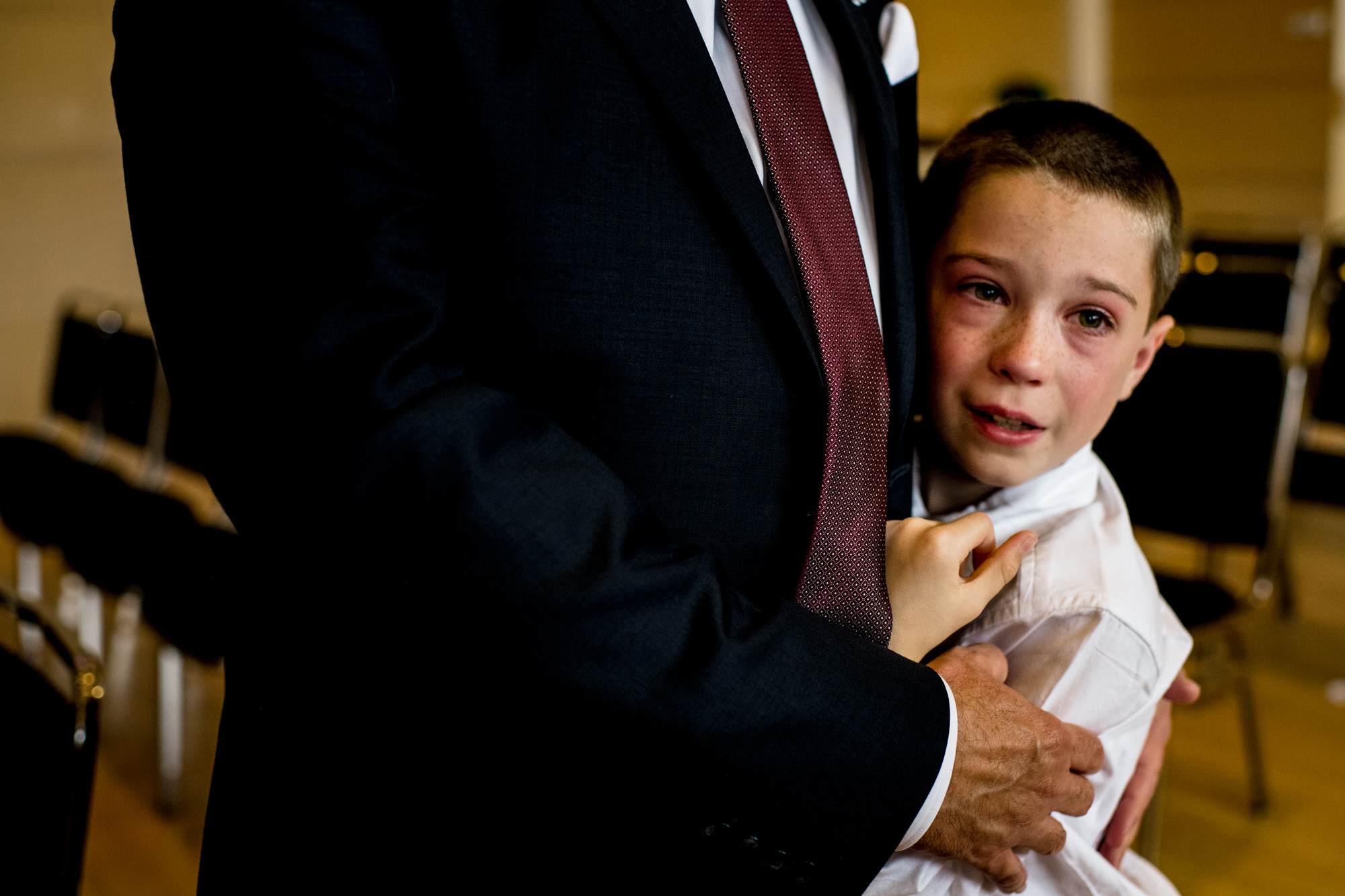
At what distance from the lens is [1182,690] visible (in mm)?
1217

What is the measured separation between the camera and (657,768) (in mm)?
750

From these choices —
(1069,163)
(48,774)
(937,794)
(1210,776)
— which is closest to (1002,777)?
(937,794)

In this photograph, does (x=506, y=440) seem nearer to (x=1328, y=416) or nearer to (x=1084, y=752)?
(x=1084, y=752)

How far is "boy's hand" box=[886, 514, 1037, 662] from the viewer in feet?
3.05

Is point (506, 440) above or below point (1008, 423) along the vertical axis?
above

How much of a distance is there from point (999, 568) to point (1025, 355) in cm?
20

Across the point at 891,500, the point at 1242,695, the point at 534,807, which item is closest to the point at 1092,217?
the point at 891,500

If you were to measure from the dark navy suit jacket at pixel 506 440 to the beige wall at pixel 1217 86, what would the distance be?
20.3 ft

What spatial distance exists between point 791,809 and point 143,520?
269 cm

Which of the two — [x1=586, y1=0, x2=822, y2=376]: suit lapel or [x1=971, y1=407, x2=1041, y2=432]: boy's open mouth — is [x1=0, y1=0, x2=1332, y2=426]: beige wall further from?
[x1=586, y1=0, x2=822, y2=376]: suit lapel

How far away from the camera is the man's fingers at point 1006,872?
2.95 ft

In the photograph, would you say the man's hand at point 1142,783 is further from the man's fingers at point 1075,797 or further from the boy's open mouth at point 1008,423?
the boy's open mouth at point 1008,423

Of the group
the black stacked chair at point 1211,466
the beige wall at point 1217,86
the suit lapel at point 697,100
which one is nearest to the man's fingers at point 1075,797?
the suit lapel at point 697,100

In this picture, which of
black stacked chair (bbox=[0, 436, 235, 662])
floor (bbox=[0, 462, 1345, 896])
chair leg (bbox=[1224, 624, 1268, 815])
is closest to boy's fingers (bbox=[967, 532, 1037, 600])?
black stacked chair (bbox=[0, 436, 235, 662])
